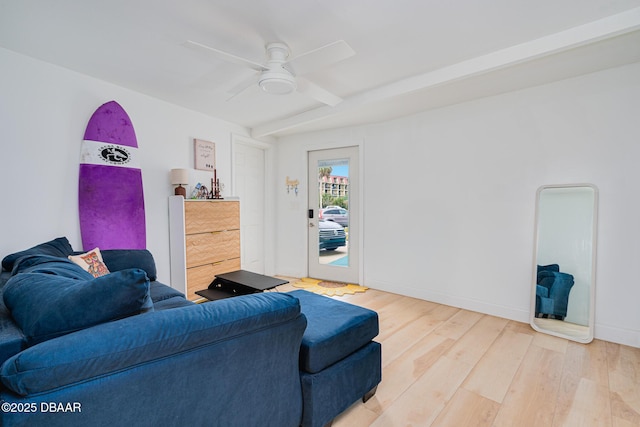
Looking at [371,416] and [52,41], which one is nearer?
[371,416]

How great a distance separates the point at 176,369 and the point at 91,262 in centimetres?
174

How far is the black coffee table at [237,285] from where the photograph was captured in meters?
2.74

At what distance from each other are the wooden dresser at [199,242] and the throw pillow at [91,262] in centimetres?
91

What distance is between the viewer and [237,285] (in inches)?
113

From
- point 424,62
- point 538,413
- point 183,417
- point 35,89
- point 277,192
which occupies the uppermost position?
point 424,62

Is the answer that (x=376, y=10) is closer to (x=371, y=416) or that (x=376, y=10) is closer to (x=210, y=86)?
(x=210, y=86)

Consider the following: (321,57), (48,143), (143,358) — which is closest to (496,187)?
(321,57)

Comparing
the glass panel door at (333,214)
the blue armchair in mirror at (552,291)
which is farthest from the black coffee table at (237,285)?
the blue armchair in mirror at (552,291)

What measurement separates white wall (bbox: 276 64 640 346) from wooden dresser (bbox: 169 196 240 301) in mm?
1798

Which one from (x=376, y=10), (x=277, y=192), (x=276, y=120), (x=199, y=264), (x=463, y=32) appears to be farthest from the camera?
(x=277, y=192)

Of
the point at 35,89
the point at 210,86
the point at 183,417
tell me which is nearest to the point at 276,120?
the point at 210,86

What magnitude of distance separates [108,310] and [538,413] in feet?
7.32

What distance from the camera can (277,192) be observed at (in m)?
4.77

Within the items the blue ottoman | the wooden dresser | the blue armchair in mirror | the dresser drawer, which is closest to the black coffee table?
the wooden dresser
